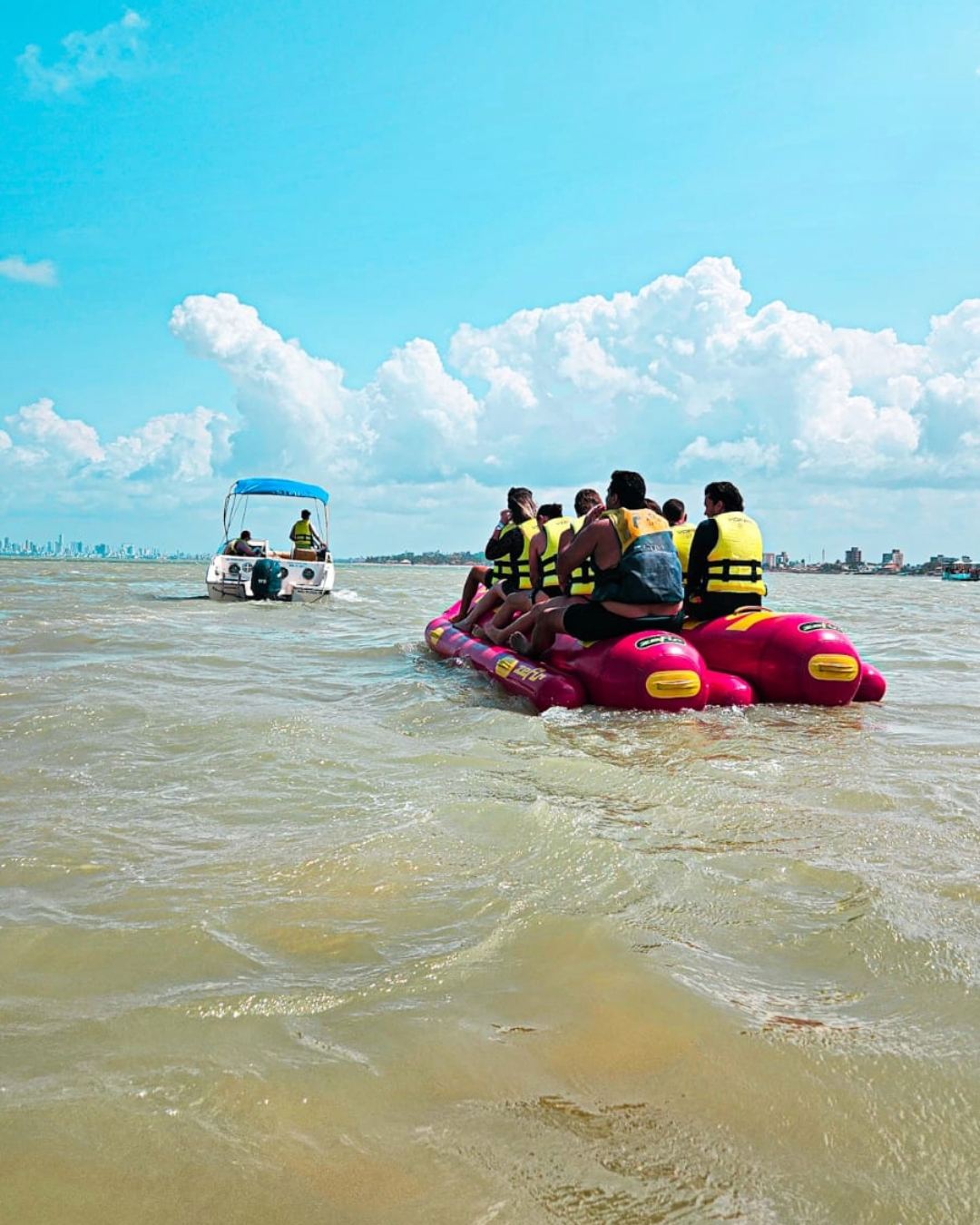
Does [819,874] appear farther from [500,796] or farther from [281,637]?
[281,637]

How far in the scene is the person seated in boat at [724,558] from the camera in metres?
6.90

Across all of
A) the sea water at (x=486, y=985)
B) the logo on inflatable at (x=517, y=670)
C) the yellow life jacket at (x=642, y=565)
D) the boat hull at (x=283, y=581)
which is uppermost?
the yellow life jacket at (x=642, y=565)

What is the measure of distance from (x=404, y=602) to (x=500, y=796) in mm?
20123

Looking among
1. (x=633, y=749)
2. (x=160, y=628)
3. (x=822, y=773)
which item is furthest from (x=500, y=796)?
(x=160, y=628)

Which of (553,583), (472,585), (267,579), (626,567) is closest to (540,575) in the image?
(553,583)

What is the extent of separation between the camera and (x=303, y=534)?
19.0 meters

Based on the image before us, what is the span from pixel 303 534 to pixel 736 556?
43.9ft

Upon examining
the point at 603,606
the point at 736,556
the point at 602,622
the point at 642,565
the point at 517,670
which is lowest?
the point at 517,670

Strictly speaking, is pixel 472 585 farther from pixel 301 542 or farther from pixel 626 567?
pixel 301 542

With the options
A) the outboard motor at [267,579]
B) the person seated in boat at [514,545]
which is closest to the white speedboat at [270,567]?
the outboard motor at [267,579]

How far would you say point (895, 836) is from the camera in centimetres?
340

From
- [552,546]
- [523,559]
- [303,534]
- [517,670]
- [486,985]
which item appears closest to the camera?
[486,985]

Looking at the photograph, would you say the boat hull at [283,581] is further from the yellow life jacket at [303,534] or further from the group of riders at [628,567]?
the group of riders at [628,567]

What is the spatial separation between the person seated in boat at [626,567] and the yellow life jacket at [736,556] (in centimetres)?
50
